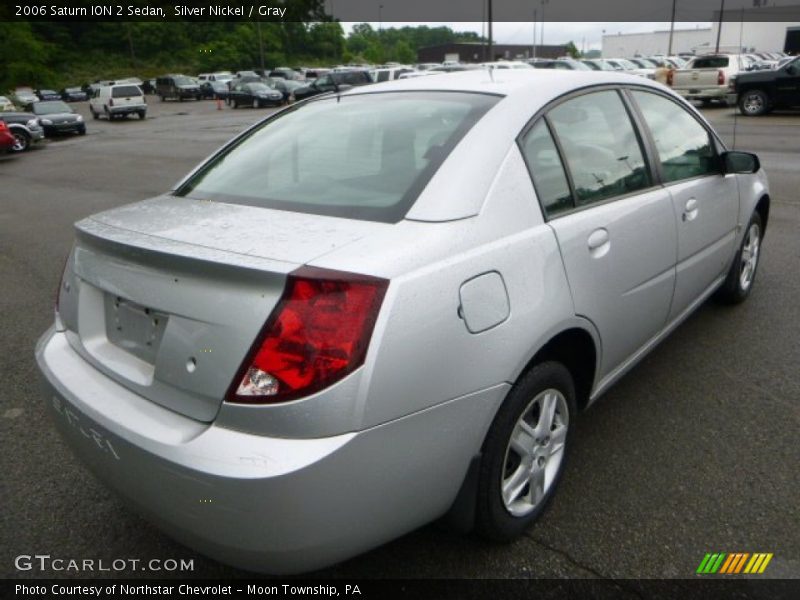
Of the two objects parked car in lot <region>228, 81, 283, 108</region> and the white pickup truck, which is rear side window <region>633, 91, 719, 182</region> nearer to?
the white pickup truck

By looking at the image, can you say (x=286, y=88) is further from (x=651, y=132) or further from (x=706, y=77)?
(x=651, y=132)

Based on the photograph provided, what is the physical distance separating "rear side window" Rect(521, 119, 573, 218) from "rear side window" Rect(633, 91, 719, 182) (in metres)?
0.89

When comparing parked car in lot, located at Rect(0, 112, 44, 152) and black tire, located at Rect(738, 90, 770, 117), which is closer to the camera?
black tire, located at Rect(738, 90, 770, 117)

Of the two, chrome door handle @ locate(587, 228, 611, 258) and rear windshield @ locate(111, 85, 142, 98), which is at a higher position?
chrome door handle @ locate(587, 228, 611, 258)

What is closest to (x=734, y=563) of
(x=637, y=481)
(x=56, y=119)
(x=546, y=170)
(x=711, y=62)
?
(x=637, y=481)

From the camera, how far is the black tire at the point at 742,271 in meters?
4.27

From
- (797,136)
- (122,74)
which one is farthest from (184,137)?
(122,74)

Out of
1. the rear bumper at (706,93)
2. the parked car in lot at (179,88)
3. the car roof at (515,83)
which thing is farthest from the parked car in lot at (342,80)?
the car roof at (515,83)

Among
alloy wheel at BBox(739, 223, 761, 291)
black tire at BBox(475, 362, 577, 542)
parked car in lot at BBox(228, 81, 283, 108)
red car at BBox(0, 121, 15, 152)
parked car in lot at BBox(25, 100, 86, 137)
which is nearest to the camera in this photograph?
black tire at BBox(475, 362, 577, 542)

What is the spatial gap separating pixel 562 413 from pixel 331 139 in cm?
144

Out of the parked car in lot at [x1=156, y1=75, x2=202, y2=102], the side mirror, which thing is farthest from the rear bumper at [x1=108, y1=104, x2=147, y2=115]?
the side mirror

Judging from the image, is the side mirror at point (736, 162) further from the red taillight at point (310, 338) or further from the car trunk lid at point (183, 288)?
the red taillight at point (310, 338)

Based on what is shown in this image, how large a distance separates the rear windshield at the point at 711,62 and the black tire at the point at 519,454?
24.7 m

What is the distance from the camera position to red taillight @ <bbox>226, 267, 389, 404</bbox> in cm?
171
